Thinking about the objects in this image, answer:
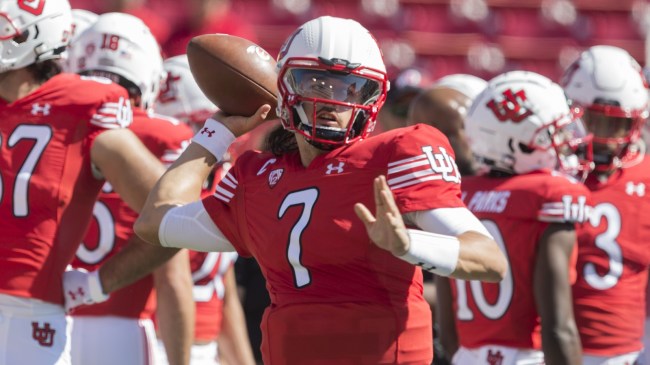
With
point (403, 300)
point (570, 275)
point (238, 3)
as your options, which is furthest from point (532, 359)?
point (238, 3)

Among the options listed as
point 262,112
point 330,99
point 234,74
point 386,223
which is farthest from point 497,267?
point 234,74

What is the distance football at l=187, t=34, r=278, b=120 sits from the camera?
3689 millimetres

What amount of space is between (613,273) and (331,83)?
2.03m

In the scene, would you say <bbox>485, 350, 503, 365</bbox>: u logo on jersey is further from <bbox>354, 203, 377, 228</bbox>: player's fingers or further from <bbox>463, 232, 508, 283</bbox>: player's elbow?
<bbox>354, 203, 377, 228</bbox>: player's fingers

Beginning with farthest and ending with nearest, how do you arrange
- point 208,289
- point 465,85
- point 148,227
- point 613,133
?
point 465,85 < point 208,289 < point 613,133 < point 148,227

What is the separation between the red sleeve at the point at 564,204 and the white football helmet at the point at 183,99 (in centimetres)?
194

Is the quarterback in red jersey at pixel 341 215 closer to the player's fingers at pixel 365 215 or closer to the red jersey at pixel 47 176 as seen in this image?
the player's fingers at pixel 365 215

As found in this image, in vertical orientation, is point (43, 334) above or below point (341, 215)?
below

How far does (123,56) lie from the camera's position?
5.00 meters

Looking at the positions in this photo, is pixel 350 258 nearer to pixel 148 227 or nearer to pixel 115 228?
pixel 148 227

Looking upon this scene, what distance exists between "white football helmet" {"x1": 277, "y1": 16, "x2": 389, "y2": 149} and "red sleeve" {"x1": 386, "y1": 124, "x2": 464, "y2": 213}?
0.59ft

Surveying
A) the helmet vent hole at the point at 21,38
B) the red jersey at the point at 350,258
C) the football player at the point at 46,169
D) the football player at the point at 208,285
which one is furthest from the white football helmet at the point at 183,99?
the red jersey at the point at 350,258

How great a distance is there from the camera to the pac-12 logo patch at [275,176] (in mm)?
3350

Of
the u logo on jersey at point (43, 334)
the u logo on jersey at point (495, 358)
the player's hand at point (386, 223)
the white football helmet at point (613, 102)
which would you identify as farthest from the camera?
the white football helmet at point (613, 102)
